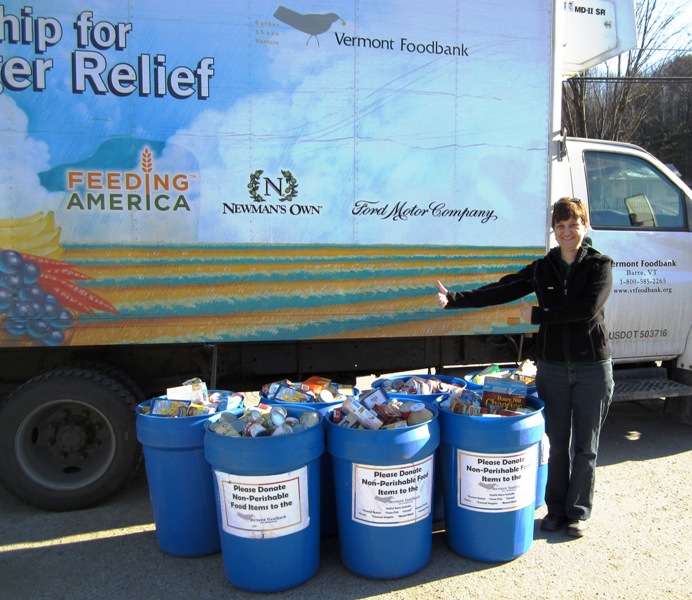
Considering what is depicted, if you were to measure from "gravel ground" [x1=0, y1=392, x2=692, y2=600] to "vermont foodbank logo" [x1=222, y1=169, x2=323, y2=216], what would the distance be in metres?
2.04

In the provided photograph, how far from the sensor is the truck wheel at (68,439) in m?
3.63

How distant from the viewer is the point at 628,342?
14.9ft

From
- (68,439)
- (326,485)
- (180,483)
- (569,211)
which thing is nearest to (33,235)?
(68,439)

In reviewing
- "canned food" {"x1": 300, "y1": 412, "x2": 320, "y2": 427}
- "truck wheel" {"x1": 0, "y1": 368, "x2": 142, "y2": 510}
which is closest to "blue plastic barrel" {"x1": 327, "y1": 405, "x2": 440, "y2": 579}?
"canned food" {"x1": 300, "y1": 412, "x2": 320, "y2": 427}

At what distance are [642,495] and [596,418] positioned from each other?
1.14 meters

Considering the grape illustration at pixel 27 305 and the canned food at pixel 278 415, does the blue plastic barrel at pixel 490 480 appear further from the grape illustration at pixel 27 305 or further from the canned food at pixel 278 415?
the grape illustration at pixel 27 305

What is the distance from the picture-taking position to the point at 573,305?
3.13 meters

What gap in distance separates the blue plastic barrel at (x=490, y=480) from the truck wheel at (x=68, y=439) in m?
2.09

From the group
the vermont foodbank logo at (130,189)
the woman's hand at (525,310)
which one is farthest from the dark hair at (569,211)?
the vermont foodbank logo at (130,189)

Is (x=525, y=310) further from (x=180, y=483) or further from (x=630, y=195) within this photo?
(x=180, y=483)

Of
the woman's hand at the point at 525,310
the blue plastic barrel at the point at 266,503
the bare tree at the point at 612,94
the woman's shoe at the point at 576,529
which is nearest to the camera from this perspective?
the blue plastic barrel at the point at 266,503

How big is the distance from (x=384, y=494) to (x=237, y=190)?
2.05 m

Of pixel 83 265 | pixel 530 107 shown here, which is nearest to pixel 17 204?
pixel 83 265

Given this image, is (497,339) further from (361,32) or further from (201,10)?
(201,10)
